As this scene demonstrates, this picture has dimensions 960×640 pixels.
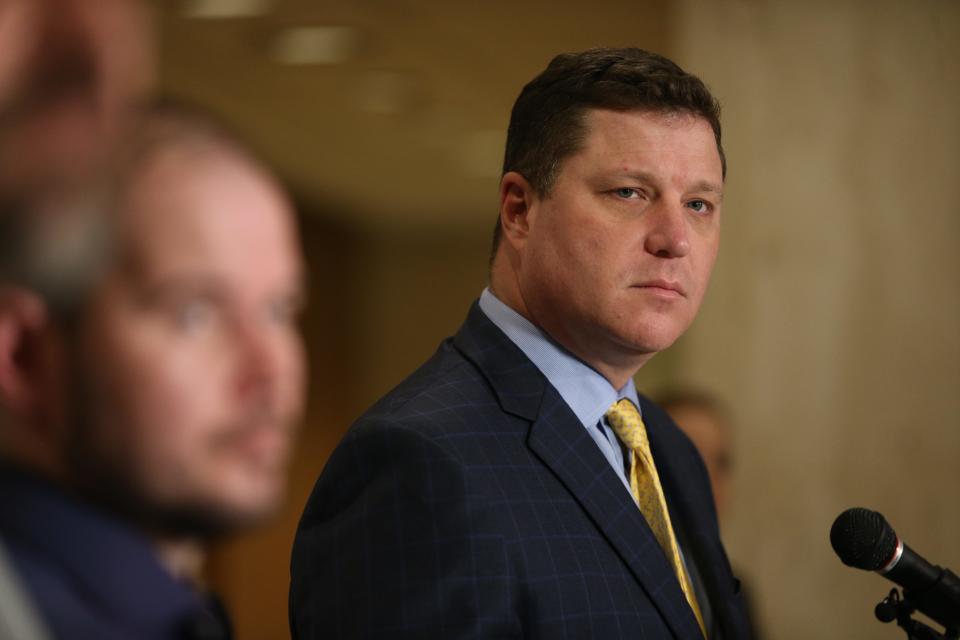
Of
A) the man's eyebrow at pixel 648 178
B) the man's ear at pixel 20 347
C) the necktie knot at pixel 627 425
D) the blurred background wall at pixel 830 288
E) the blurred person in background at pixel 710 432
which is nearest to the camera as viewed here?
the man's ear at pixel 20 347

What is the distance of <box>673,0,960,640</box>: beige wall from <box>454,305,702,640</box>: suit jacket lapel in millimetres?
2722

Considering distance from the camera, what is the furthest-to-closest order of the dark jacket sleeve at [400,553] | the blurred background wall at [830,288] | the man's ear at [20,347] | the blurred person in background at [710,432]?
the blurred background wall at [830,288]
the blurred person in background at [710,432]
the dark jacket sleeve at [400,553]
the man's ear at [20,347]

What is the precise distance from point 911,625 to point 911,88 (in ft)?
10.0

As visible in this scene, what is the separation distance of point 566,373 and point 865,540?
17.6 inches

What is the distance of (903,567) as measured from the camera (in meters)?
1.45

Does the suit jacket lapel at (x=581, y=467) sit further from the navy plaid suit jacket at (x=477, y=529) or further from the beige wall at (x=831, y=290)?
the beige wall at (x=831, y=290)

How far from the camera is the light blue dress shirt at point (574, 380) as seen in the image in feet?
5.20

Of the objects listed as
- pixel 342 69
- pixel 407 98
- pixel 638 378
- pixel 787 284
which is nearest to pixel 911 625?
pixel 787 284

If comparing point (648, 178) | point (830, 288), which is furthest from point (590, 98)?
point (830, 288)

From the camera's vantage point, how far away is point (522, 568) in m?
1.33

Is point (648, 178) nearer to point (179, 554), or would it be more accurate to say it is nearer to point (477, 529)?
point (477, 529)

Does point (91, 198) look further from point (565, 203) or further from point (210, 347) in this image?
point (565, 203)

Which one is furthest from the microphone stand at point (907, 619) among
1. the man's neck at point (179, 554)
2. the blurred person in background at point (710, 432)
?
the blurred person in background at point (710, 432)

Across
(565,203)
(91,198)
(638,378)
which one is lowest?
(638,378)
